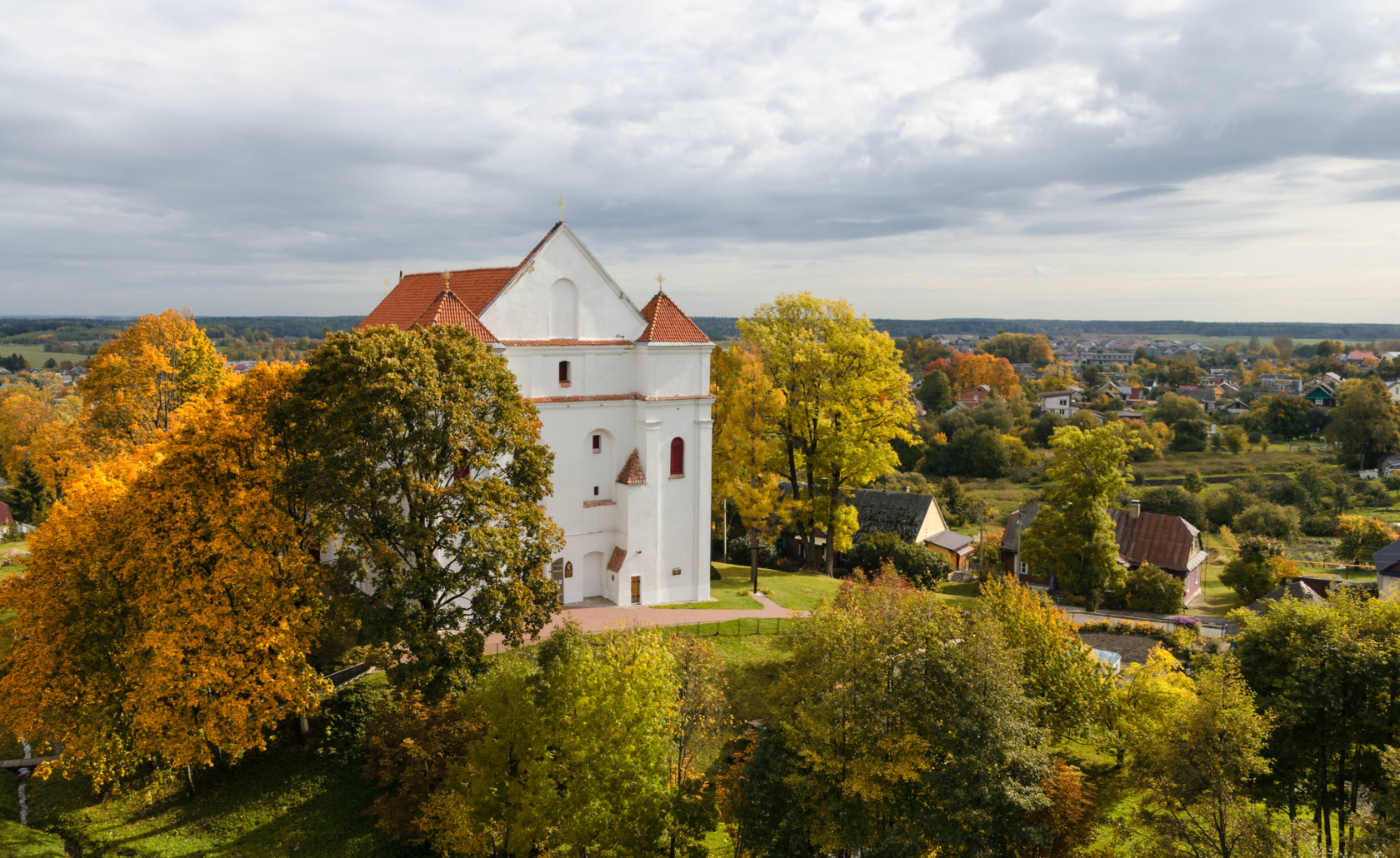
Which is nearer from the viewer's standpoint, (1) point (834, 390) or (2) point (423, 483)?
(2) point (423, 483)

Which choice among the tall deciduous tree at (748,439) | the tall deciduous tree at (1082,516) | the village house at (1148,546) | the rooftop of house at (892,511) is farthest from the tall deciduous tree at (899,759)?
the rooftop of house at (892,511)

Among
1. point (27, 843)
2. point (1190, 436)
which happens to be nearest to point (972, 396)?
point (1190, 436)

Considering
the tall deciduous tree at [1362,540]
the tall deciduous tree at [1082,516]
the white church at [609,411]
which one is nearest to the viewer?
the white church at [609,411]

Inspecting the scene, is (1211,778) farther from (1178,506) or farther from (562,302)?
(1178,506)

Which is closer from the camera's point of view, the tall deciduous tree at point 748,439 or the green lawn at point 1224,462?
the tall deciduous tree at point 748,439

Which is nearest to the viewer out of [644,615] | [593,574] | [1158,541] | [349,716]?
[349,716]

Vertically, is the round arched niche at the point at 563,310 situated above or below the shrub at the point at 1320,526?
above

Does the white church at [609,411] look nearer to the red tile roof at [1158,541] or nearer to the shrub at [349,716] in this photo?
the shrub at [349,716]
